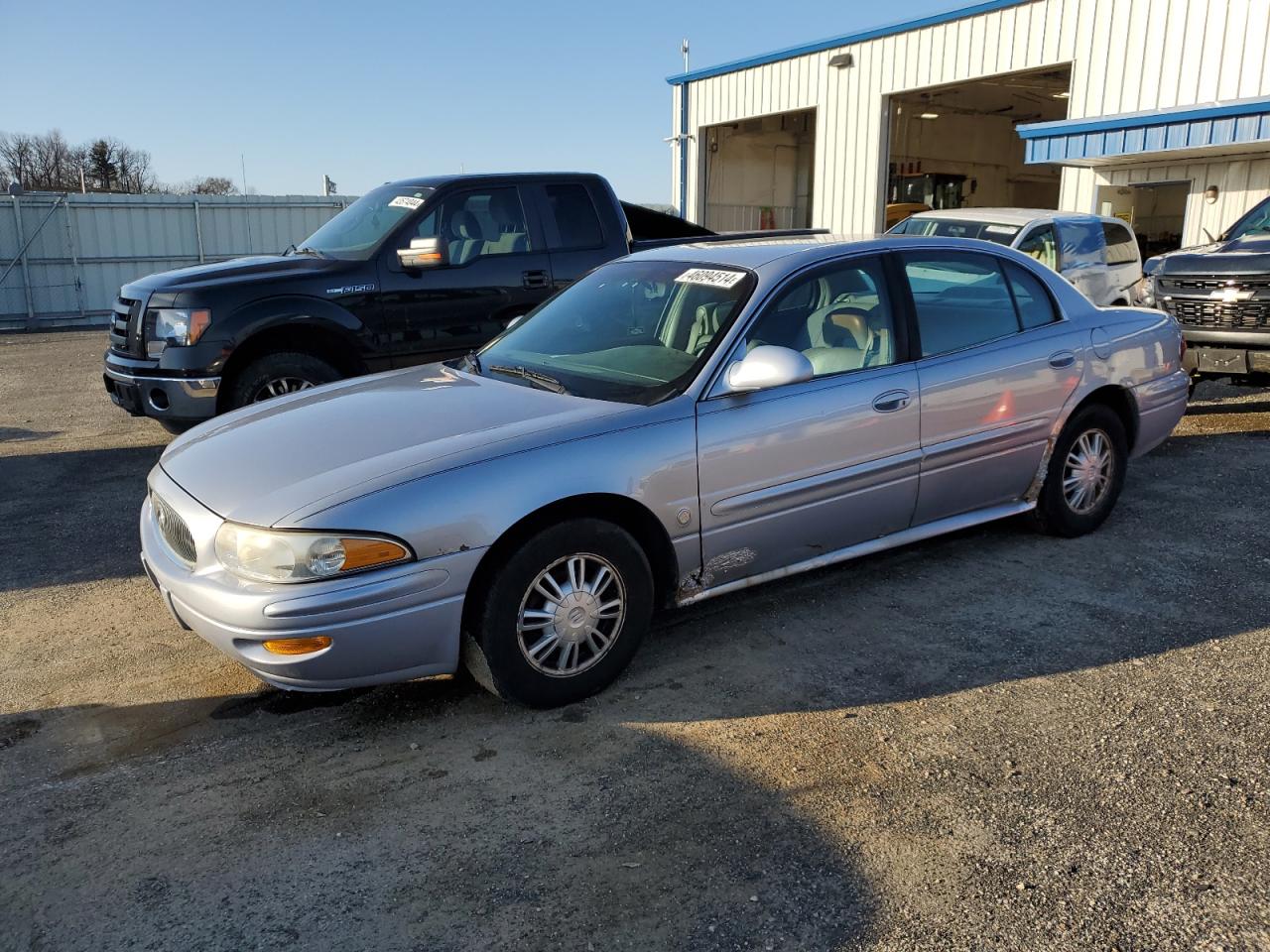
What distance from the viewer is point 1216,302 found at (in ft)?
27.1

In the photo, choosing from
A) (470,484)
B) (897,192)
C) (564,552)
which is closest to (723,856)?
(564,552)

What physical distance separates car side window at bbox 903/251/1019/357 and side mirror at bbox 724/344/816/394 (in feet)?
3.31

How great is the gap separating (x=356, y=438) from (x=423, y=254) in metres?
3.61

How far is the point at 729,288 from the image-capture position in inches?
165

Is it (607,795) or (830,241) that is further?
(830,241)

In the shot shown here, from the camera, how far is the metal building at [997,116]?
13602 millimetres

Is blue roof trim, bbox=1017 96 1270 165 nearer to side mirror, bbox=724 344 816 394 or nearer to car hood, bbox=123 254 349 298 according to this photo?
car hood, bbox=123 254 349 298

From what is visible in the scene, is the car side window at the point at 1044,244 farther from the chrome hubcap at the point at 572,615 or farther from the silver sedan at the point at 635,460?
the chrome hubcap at the point at 572,615

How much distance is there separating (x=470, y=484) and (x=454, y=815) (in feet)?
3.38

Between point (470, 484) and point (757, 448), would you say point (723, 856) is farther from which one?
point (757, 448)

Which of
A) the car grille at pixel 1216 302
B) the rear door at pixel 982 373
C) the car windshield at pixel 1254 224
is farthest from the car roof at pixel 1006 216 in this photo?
the rear door at pixel 982 373

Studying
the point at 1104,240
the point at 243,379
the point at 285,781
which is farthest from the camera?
the point at 1104,240

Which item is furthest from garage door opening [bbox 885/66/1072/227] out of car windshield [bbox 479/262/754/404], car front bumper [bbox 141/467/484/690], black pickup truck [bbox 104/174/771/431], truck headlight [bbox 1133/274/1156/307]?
car front bumper [bbox 141/467/484/690]

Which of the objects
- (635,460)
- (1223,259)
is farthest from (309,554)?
(1223,259)
